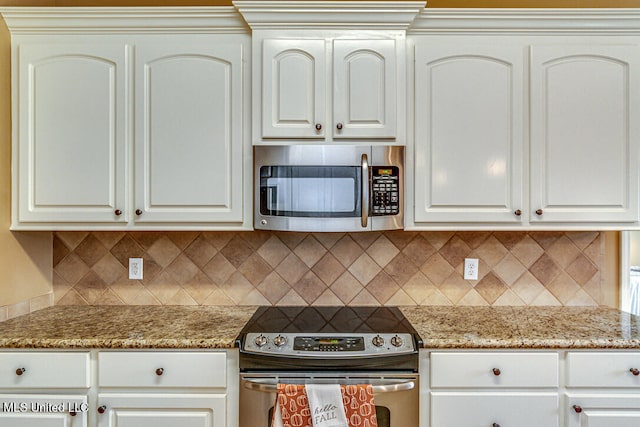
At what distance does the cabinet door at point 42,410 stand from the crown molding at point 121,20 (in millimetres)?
1557

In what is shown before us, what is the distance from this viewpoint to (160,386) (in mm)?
1573

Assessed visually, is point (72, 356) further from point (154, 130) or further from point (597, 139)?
point (597, 139)

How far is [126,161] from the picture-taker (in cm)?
184

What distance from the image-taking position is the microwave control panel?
179 centimetres

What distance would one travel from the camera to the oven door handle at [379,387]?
153 cm

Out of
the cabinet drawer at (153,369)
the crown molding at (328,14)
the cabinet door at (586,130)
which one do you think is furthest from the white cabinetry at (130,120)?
the cabinet door at (586,130)

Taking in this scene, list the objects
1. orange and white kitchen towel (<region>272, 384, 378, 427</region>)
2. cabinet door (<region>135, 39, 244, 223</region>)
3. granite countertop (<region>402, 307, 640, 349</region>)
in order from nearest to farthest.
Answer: orange and white kitchen towel (<region>272, 384, 378, 427</region>) → granite countertop (<region>402, 307, 640, 349</region>) → cabinet door (<region>135, 39, 244, 223</region>)

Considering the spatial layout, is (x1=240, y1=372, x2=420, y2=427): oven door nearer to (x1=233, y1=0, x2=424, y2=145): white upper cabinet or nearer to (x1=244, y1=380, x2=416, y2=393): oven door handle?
(x1=244, y1=380, x2=416, y2=393): oven door handle

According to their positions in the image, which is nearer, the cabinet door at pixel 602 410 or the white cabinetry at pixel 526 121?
the cabinet door at pixel 602 410

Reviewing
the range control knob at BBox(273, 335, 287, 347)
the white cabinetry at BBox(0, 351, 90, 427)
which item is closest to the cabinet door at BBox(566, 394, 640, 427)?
the range control knob at BBox(273, 335, 287, 347)

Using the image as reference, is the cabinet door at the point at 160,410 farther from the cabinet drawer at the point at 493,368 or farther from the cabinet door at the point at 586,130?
the cabinet door at the point at 586,130

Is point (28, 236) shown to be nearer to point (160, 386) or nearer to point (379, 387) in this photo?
point (160, 386)

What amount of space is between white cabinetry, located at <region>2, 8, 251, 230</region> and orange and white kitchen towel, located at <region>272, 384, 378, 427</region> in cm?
77

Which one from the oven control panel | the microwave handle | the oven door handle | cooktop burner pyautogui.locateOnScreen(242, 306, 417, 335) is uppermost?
the microwave handle
